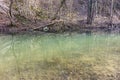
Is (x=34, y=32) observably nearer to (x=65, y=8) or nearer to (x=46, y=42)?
(x=46, y=42)

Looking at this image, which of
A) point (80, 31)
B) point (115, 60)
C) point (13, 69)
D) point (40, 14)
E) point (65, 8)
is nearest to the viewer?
point (13, 69)

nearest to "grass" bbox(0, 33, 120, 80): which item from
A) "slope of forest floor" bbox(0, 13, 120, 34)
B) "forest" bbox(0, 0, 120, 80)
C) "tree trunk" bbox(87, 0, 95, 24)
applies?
"forest" bbox(0, 0, 120, 80)

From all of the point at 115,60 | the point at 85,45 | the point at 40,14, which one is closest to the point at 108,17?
the point at 40,14

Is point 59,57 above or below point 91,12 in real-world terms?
above

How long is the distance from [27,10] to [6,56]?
8599 millimetres

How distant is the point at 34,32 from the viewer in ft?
62.8

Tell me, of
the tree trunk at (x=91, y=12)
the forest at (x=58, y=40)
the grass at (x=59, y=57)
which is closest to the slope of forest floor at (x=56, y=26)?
the forest at (x=58, y=40)

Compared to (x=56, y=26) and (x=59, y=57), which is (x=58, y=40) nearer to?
(x=56, y=26)

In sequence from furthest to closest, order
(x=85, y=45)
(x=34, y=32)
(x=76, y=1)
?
(x=76, y=1)
(x=34, y=32)
(x=85, y=45)

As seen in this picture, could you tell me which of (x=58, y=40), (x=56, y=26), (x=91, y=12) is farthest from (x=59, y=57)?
(x=91, y=12)

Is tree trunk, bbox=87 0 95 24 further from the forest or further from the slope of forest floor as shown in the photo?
the slope of forest floor

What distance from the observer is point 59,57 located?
486 inches

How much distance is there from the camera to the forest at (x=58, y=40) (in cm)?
1025

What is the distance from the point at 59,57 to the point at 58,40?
4.56m
